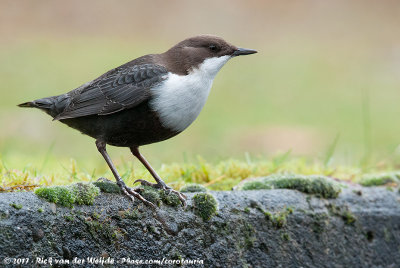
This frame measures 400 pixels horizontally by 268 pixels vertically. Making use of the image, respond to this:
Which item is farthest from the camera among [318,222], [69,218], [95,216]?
[318,222]

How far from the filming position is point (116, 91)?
13.0 feet

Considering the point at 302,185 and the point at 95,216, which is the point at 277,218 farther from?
the point at 95,216

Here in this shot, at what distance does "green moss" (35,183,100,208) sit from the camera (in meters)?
3.09

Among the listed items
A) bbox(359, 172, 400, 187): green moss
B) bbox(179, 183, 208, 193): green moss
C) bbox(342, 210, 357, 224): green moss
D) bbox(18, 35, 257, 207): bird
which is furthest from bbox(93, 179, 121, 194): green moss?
bbox(359, 172, 400, 187): green moss

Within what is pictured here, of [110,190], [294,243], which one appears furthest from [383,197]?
[110,190]

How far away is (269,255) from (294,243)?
0.23 meters

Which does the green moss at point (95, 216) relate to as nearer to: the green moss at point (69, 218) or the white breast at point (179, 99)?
the green moss at point (69, 218)

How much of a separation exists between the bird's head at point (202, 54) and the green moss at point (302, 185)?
0.88 meters

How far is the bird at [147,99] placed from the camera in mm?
3771

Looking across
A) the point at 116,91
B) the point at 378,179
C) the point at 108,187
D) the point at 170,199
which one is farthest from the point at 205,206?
the point at 378,179

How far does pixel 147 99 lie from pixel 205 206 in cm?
80

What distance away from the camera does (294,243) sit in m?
3.96

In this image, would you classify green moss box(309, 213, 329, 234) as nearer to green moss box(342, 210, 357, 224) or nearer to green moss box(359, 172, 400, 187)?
green moss box(342, 210, 357, 224)

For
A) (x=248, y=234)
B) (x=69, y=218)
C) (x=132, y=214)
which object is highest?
(x=69, y=218)
